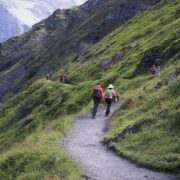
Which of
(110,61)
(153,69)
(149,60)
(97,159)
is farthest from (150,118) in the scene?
(110,61)

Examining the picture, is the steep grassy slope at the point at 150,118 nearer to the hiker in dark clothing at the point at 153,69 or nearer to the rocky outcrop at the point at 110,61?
the hiker in dark clothing at the point at 153,69

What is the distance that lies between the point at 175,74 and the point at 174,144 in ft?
68.5

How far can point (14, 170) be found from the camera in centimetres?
2309

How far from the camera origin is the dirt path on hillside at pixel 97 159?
20469 mm

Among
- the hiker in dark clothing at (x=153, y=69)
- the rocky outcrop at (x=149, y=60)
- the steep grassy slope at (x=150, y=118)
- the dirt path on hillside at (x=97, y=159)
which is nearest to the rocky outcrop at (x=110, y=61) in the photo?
the steep grassy slope at (x=150, y=118)

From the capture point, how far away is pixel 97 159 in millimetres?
24156

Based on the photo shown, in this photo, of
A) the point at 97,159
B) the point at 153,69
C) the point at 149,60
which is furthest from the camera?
the point at 149,60

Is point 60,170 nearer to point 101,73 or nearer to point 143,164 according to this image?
point 143,164

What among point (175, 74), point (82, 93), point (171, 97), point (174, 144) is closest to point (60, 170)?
point (174, 144)

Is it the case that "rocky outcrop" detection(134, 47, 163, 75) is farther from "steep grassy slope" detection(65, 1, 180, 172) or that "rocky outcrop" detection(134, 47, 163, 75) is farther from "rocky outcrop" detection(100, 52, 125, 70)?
"rocky outcrop" detection(100, 52, 125, 70)

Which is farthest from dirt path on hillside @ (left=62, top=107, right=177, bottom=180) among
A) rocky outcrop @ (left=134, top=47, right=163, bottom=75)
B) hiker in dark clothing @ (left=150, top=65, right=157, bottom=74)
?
rocky outcrop @ (left=134, top=47, right=163, bottom=75)

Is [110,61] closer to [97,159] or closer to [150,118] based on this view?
[150,118]

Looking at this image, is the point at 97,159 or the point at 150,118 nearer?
the point at 97,159

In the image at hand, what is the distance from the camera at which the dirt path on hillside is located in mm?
20469
